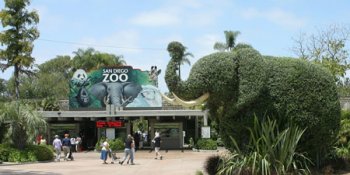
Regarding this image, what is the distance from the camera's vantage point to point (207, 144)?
36.4 metres

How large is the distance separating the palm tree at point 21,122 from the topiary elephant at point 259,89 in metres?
14.4

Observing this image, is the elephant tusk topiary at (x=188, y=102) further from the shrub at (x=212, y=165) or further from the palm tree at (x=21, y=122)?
the palm tree at (x=21, y=122)

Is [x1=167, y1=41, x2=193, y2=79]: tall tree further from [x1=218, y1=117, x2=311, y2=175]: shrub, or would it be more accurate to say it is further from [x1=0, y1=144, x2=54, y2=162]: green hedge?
[x1=0, y1=144, x2=54, y2=162]: green hedge

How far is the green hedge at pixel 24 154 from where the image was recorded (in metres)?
25.3

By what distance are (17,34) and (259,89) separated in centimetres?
3038

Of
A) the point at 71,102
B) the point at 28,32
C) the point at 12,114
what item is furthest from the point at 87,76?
the point at 12,114

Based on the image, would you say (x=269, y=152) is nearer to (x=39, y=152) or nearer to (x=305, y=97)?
(x=305, y=97)

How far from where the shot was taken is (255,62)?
44.0 feet

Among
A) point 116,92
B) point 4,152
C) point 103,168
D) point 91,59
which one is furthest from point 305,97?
point 91,59

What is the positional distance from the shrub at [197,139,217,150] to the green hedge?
41.3 ft

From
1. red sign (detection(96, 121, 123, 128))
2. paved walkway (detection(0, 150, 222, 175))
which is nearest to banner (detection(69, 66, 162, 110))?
red sign (detection(96, 121, 123, 128))

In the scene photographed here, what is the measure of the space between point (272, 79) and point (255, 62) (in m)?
0.64

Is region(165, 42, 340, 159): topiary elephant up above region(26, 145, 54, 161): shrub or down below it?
above

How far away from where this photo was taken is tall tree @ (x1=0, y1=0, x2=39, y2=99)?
1548 inches
